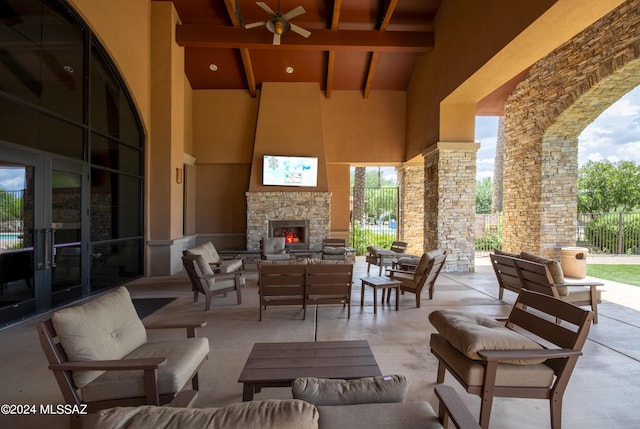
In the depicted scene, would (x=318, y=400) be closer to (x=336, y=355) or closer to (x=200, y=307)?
(x=336, y=355)

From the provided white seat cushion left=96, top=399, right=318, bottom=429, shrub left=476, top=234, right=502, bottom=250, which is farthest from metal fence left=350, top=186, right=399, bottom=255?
white seat cushion left=96, top=399, right=318, bottom=429

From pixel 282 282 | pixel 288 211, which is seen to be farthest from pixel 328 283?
pixel 288 211

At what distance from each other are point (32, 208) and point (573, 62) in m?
9.72

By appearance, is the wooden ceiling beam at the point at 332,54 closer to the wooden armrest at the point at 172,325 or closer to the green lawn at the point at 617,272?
the wooden armrest at the point at 172,325

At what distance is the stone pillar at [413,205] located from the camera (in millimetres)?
10781

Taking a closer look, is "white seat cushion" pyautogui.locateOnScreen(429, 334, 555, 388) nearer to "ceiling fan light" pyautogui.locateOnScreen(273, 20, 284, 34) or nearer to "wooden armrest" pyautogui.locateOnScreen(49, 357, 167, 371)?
"wooden armrest" pyautogui.locateOnScreen(49, 357, 167, 371)

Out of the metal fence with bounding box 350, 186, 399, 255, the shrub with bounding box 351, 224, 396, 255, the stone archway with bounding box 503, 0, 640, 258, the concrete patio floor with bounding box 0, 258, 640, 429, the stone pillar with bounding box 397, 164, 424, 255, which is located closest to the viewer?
the concrete patio floor with bounding box 0, 258, 640, 429

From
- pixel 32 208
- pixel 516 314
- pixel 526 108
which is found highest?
pixel 526 108

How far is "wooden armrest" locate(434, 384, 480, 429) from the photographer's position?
4.21ft

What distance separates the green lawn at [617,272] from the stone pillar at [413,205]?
4.38 meters

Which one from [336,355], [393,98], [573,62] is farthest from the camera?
[393,98]

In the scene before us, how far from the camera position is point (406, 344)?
11.2 ft

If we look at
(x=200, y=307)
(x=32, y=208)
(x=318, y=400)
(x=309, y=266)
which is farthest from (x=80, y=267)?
(x=318, y=400)

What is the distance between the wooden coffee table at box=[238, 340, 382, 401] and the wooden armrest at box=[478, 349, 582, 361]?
0.65 m
